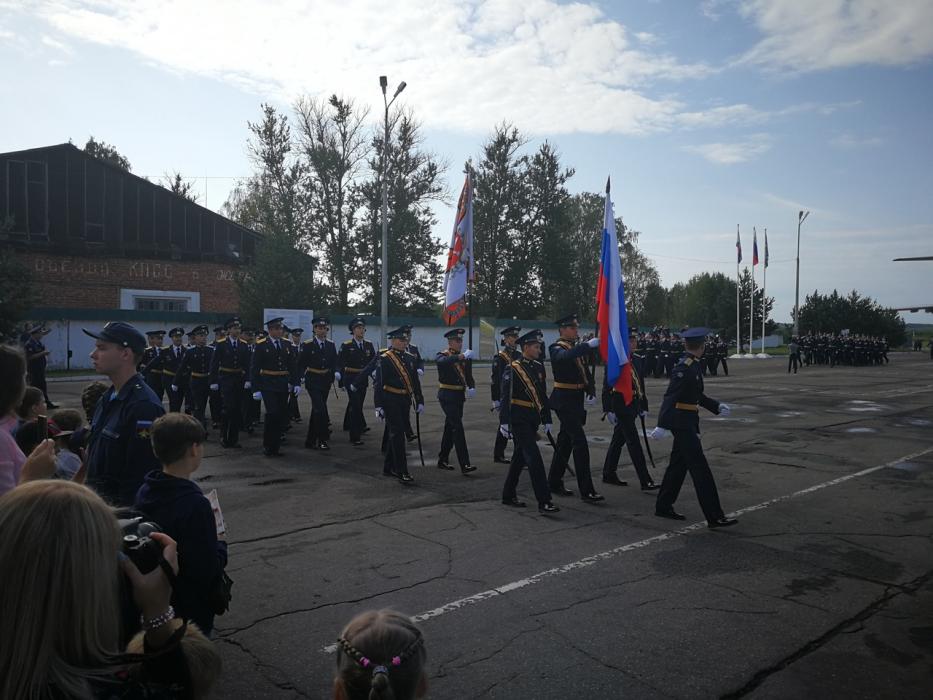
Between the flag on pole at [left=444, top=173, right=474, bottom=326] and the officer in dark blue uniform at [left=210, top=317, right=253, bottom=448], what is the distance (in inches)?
149

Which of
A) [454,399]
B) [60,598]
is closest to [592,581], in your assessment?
[60,598]

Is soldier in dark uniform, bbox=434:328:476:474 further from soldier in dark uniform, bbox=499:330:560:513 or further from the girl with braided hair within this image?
the girl with braided hair

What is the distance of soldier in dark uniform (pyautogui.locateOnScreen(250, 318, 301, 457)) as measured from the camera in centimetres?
1111

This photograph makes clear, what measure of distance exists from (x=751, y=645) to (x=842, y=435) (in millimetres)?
10795

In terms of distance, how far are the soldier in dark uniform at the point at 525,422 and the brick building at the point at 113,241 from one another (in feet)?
86.0

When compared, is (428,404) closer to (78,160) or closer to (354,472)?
(354,472)

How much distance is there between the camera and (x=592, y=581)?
18.1 ft

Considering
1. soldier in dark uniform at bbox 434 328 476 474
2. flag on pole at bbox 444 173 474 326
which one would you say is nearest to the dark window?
flag on pole at bbox 444 173 474 326

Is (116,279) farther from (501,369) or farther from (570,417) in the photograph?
(570,417)

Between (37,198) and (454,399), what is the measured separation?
30.8 m

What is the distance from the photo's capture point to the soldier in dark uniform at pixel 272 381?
36.4 feet

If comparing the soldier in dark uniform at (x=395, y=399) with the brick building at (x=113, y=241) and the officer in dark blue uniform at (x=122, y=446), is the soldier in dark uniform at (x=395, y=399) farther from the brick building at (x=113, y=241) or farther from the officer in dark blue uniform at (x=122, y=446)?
the brick building at (x=113, y=241)

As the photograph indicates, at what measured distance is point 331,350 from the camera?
520 inches

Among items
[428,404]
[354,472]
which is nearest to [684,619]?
[354,472]
